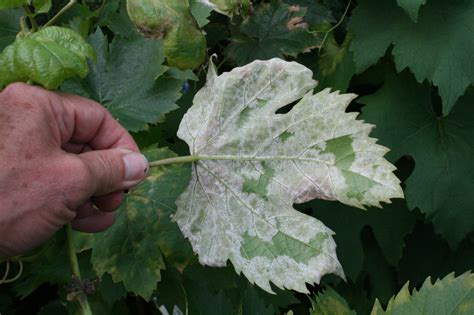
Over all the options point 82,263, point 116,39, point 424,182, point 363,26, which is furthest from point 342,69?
point 82,263

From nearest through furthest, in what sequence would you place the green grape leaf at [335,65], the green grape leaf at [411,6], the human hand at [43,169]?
the human hand at [43,169]
the green grape leaf at [411,6]
the green grape leaf at [335,65]

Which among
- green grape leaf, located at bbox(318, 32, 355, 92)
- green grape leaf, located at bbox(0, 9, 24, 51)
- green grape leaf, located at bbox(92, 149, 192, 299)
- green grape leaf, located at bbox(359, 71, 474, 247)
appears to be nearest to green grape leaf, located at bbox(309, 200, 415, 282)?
green grape leaf, located at bbox(359, 71, 474, 247)

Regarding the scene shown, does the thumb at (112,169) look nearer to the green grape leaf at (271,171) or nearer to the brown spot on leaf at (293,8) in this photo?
the green grape leaf at (271,171)

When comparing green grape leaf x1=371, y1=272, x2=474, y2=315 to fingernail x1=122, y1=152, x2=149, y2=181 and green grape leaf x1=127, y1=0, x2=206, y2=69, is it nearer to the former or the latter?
fingernail x1=122, y1=152, x2=149, y2=181

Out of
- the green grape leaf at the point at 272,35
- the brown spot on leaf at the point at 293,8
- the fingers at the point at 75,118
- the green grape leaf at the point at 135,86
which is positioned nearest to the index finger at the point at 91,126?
the fingers at the point at 75,118

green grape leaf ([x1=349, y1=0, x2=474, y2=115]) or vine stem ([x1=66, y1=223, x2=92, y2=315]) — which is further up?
green grape leaf ([x1=349, y1=0, x2=474, y2=115])
